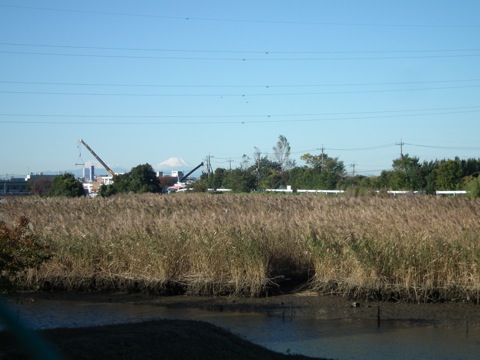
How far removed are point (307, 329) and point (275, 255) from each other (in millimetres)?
4869

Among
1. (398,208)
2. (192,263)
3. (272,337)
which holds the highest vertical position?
(398,208)

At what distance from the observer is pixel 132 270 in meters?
19.2

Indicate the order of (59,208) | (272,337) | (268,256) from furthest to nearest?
1. (59,208)
2. (268,256)
3. (272,337)

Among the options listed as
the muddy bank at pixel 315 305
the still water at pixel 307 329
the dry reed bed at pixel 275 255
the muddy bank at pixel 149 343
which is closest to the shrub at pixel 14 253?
the still water at pixel 307 329

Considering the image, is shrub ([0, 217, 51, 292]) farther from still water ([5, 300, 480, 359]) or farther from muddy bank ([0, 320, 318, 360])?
muddy bank ([0, 320, 318, 360])

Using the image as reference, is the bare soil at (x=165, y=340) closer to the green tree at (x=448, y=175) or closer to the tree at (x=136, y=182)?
the tree at (x=136, y=182)

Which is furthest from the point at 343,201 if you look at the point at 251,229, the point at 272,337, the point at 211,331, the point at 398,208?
the point at 211,331

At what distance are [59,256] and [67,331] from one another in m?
9.75

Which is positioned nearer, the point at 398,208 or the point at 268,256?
the point at 268,256

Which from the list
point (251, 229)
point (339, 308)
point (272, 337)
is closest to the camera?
point (272, 337)

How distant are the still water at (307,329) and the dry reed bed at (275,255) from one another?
1625 mm

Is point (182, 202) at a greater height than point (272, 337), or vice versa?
point (182, 202)

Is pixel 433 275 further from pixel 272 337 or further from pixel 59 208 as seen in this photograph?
pixel 59 208

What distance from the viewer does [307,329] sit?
1478 cm
